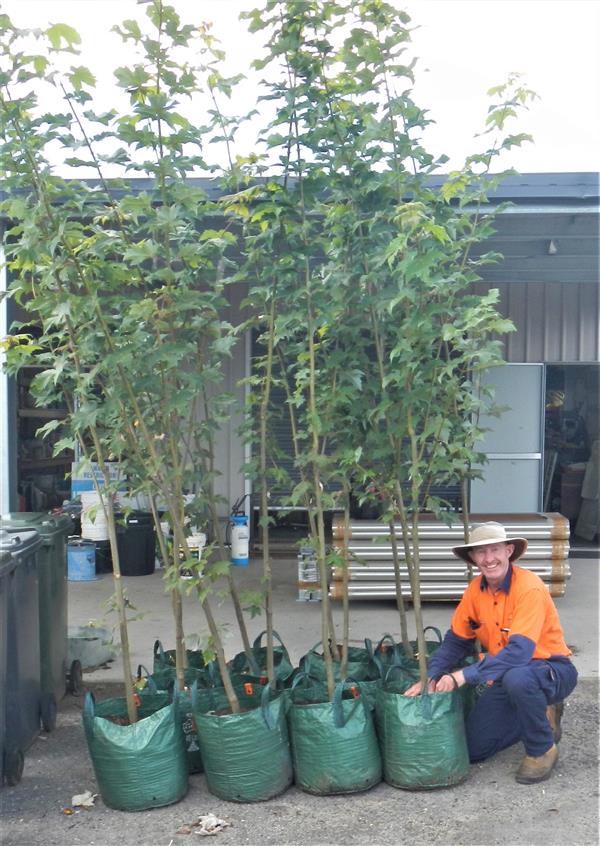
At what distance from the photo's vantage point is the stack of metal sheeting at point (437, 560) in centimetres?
796

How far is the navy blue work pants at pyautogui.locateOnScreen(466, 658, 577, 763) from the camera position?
416cm

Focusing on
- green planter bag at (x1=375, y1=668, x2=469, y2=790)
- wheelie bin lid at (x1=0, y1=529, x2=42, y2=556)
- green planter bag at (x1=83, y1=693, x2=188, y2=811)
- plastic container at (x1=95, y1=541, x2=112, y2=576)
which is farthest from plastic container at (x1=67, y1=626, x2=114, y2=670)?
plastic container at (x1=95, y1=541, x2=112, y2=576)

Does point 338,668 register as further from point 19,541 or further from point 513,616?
point 19,541

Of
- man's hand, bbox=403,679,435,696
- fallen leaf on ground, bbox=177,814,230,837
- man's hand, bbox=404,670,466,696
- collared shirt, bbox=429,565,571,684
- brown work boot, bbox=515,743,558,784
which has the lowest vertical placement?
fallen leaf on ground, bbox=177,814,230,837

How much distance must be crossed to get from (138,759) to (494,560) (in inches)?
73.4

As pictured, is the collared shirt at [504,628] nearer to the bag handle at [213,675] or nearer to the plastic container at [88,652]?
the bag handle at [213,675]

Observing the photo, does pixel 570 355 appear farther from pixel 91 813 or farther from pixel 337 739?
pixel 91 813

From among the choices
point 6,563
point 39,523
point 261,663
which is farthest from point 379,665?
point 39,523

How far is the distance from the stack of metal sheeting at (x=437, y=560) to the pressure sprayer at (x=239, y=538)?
83.8 inches

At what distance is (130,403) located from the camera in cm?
419

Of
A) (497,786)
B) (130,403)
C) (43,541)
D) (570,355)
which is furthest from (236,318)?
(497,786)

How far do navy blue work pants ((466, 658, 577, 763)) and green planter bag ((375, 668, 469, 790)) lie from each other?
0.29 meters

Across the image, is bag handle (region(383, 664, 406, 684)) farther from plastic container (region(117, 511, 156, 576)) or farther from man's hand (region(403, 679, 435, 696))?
plastic container (region(117, 511, 156, 576))

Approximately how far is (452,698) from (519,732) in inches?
20.8
